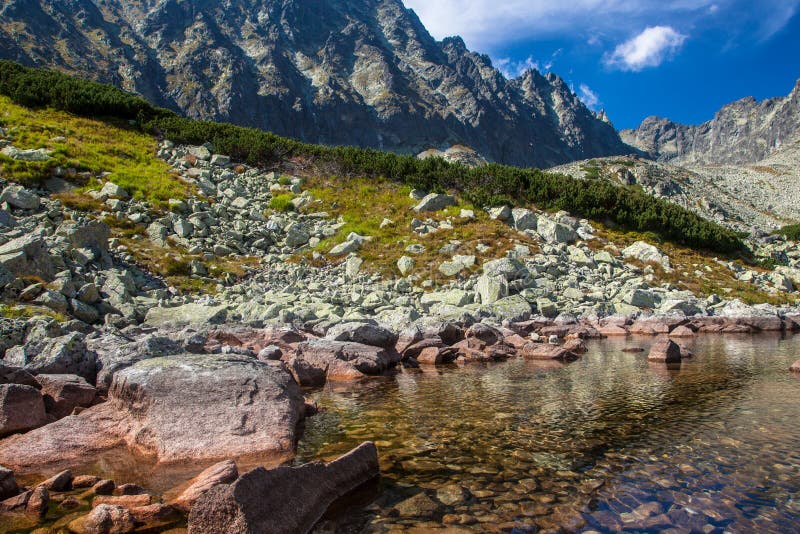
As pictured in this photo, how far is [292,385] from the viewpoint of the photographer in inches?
345

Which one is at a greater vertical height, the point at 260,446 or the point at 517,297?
the point at 517,297

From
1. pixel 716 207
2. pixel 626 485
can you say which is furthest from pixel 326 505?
pixel 716 207

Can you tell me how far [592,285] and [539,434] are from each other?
20686 mm

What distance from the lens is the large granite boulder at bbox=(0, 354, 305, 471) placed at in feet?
21.9

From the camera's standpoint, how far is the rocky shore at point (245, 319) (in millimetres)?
6672

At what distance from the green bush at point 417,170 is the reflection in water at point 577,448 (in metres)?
27.8

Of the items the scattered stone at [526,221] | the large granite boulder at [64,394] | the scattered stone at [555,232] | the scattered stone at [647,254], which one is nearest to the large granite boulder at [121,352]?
the large granite boulder at [64,394]

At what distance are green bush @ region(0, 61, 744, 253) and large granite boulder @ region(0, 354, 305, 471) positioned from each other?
1232 inches

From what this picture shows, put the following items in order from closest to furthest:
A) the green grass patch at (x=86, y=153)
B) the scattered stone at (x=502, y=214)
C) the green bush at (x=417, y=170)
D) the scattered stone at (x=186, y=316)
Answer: the scattered stone at (x=186, y=316)
the green grass patch at (x=86, y=153)
the scattered stone at (x=502, y=214)
the green bush at (x=417, y=170)

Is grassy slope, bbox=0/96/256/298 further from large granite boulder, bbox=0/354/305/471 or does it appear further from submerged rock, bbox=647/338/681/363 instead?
submerged rock, bbox=647/338/681/363

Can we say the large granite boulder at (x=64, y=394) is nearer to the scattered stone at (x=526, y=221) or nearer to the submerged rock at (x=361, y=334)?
the submerged rock at (x=361, y=334)

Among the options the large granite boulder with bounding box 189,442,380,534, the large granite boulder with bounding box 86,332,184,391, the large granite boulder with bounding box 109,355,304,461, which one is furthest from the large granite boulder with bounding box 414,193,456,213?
the large granite boulder with bounding box 189,442,380,534

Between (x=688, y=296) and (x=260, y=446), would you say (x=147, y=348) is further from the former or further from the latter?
(x=688, y=296)

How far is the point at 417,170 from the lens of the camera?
41.2m
